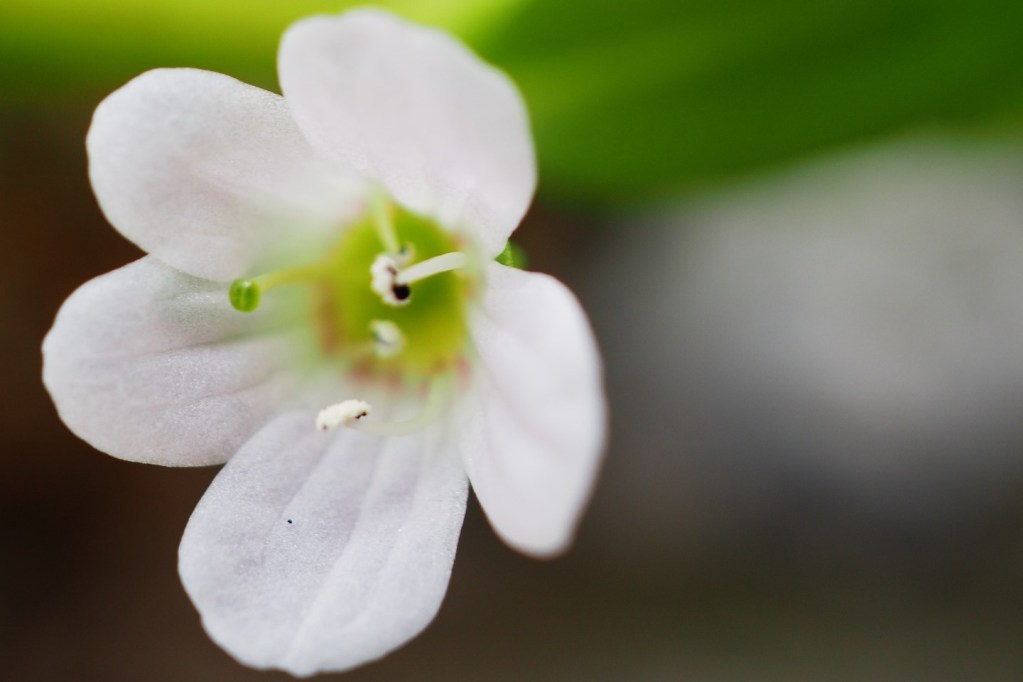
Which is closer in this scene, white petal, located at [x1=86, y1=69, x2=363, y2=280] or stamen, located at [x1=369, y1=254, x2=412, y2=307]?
white petal, located at [x1=86, y1=69, x2=363, y2=280]

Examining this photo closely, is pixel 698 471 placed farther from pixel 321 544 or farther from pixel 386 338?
pixel 321 544

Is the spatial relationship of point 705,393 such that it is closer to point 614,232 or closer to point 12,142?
point 614,232

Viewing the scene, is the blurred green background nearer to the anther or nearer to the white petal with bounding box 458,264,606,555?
the anther

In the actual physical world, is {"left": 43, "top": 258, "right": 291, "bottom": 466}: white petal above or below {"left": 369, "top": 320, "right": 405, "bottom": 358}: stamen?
below

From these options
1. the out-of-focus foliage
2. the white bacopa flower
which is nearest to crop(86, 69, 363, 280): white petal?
the white bacopa flower

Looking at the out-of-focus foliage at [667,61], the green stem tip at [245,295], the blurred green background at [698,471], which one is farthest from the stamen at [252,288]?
the blurred green background at [698,471]

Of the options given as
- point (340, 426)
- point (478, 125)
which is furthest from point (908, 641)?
point (478, 125)

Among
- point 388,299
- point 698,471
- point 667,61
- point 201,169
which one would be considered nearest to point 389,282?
point 388,299
